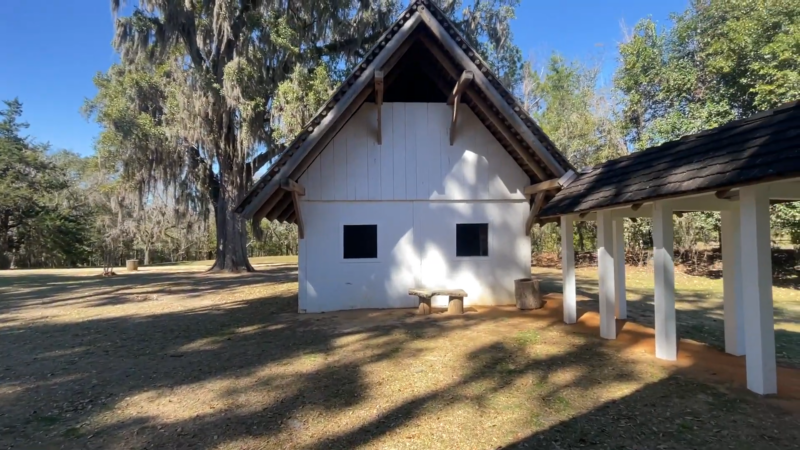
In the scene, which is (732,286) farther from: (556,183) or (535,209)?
(535,209)

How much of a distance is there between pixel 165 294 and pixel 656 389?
13.7m

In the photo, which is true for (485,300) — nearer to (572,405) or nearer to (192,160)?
(572,405)

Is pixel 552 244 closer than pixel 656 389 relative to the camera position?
No

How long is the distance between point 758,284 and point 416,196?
21.0ft

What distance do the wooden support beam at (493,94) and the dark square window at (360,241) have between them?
359cm

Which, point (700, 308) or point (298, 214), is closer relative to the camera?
point (298, 214)

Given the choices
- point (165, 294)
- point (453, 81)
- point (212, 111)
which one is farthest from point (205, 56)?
point (453, 81)

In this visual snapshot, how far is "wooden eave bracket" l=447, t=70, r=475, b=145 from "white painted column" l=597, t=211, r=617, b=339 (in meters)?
3.57

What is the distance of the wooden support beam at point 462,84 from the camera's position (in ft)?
27.2

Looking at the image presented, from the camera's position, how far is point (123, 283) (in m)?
17.4

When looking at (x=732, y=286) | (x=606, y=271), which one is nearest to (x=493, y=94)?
(x=606, y=271)

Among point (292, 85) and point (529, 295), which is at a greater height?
point (292, 85)

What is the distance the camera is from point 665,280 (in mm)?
5492

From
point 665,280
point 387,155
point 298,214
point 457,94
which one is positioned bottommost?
point 665,280
